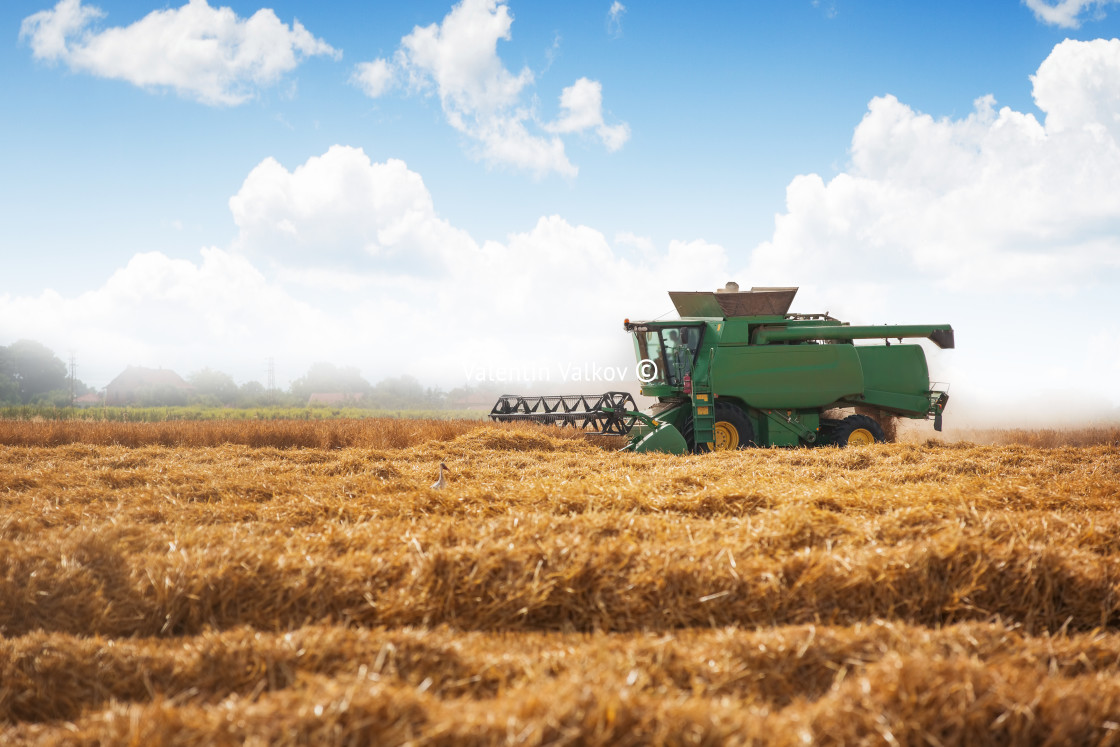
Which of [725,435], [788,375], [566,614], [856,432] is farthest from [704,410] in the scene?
[566,614]

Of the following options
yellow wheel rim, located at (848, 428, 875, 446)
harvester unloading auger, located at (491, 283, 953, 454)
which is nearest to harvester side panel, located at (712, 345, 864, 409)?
harvester unloading auger, located at (491, 283, 953, 454)

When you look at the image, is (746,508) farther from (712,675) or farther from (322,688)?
(322,688)

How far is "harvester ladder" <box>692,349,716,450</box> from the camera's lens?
10.6m

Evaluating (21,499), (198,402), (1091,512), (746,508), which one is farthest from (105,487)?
(198,402)

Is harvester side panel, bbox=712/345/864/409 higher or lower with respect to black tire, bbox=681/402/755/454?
higher

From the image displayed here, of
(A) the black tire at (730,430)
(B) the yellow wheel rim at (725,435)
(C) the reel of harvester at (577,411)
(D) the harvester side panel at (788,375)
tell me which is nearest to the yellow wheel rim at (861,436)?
(D) the harvester side panel at (788,375)

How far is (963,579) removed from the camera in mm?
3393

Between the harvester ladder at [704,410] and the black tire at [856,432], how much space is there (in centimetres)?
212

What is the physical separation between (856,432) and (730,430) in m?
2.16

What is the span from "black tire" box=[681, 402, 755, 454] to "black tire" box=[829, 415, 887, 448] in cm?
143

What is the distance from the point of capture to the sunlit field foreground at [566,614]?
2.10 metres

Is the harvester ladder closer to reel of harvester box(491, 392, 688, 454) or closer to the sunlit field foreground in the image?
reel of harvester box(491, 392, 688, 454)

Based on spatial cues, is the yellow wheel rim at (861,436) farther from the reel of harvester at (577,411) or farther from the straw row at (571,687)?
the straw row at (571,687)

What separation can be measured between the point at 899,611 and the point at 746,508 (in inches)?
56.6
